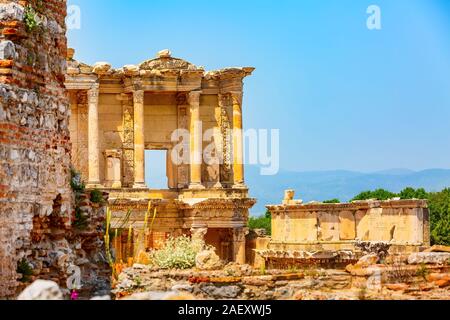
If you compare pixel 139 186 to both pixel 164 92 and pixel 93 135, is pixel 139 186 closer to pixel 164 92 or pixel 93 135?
pixel 93 135

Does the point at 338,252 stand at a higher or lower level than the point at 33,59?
lower

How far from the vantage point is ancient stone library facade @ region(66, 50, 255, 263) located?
158 ft

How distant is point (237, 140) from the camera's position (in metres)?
51.3

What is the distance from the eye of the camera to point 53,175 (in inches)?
571

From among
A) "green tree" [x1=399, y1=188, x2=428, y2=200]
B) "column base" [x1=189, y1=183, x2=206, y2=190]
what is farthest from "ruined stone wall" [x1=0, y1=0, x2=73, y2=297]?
"green tree" [x1=399, y1=188, x2=428, y2=200]

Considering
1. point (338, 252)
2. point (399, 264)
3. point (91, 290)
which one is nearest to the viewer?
point (91, 290)

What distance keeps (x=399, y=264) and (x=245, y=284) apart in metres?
2.68

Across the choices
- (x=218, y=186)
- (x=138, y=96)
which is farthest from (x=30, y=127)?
(x=218, y=186)

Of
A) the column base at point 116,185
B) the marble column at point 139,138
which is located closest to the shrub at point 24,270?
the column base at point 116,185

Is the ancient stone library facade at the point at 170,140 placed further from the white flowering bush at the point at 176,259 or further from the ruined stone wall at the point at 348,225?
the white flowering bush at the point at 176,259

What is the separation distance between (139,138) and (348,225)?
424 inches

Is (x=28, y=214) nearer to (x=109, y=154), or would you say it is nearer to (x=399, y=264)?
(x=399, y=264)

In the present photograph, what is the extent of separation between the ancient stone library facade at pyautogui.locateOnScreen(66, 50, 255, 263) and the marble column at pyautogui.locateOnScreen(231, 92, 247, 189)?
45mm

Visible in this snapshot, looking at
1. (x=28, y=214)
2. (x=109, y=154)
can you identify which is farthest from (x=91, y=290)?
(x=109, y=154)
